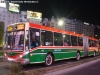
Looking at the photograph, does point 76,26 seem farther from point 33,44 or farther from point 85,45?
point 33,44

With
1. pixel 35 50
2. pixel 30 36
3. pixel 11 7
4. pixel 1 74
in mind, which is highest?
pixel 11 7

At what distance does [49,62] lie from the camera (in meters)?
13.9

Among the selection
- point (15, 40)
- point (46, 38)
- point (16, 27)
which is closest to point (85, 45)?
point (46, 38)

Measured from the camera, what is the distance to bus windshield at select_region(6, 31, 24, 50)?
11.8 meters

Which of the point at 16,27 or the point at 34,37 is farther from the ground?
the point at 16,27

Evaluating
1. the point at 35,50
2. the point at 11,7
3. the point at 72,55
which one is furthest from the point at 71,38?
the point at 11,7

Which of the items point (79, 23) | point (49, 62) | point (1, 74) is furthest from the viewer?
point (79, 23)

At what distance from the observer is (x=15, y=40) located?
1211 cm

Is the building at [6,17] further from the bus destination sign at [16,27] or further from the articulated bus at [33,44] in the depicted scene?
the bus destination sign at [16,27]

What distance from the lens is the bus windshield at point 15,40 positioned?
11.8 meters

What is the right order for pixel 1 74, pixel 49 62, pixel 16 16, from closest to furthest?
1. pixel 1 74
2. pixel 49 62
3. pixel 16 16

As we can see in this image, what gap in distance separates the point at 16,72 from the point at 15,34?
13.6ft

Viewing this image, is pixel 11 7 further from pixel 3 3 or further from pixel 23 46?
pixel 23 46

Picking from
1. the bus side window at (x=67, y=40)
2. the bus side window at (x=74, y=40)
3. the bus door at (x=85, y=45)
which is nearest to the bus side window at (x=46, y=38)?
the bus side window at (x=67, y=40)
